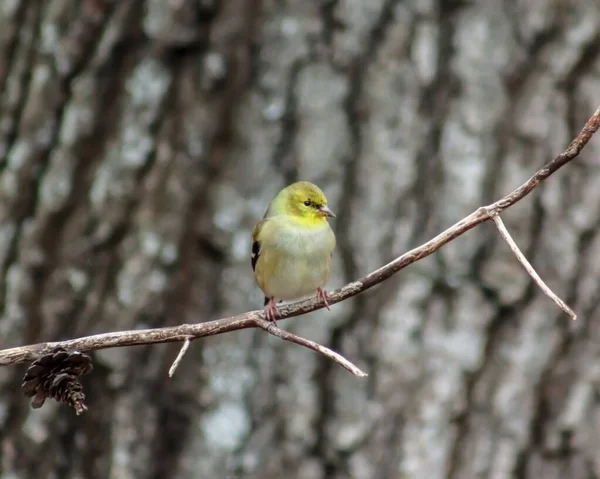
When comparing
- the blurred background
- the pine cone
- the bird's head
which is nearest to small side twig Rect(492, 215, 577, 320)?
the pine cone

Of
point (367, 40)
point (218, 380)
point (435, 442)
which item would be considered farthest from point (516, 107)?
point (218, 380)

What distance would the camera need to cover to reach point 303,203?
3018 millimetres

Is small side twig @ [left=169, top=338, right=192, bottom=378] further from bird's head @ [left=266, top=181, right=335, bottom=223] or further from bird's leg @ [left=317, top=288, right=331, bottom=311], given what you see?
bird's head @ [left=266, top=181, right=335, bottom=223]

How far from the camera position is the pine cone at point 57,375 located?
1.66m

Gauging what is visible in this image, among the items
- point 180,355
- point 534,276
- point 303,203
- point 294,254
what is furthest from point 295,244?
point 534,276

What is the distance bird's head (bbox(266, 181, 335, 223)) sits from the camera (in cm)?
296

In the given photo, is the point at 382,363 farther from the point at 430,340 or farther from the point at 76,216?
the point at 76,216

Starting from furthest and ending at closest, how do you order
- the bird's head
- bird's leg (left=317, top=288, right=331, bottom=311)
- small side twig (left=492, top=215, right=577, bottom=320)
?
the bird's head, bird's leg (left=317, top=288, right=331, bottom=311), small side twig (left=492, top=215, right=577, bottom=320)

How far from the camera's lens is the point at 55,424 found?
11.1ft

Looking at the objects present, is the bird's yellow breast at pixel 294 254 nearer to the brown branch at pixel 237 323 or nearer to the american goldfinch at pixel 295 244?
the american goldfinch at pixel 295 244

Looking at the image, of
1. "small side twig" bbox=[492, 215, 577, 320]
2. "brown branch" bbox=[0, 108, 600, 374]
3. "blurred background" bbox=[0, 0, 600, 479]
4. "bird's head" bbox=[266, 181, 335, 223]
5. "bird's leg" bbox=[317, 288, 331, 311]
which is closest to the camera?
"small side twig" bbox=[492, 215, 577, 320]

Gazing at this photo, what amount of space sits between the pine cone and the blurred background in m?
1.65

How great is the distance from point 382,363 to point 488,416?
0.46 m

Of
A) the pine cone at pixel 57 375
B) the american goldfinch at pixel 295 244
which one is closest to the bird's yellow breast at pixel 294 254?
the american goldfinch at pixel 295 244
